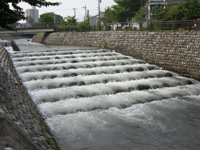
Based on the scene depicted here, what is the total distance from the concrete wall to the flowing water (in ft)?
3.14

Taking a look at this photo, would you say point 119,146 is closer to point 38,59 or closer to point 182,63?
point 182,63

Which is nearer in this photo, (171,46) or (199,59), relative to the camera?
(199,59)

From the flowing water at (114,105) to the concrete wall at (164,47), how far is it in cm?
96

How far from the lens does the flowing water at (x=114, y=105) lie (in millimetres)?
6203

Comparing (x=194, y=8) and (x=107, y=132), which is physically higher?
(x=194, y=8)

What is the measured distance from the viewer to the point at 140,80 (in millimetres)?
11695

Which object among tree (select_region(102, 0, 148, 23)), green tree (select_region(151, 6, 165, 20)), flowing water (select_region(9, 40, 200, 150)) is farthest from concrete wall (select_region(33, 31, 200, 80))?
tree (select_region(102, 0, 148, 23))

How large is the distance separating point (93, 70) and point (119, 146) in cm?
750

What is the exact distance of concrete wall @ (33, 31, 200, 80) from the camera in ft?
43.4

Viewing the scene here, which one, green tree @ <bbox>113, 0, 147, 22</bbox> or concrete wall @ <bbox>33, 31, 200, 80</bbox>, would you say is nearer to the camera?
concrete wall @ <bbox>33, 31, 200, 80</bbox>

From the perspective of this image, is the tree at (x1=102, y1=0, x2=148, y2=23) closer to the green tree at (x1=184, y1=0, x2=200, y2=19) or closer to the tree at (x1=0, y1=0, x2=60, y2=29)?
the green tree at (x1=184, y1=0, x2=200, y2=19)

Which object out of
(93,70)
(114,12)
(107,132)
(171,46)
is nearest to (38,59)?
(93,70)

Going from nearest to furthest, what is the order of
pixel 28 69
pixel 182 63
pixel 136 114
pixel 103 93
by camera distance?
pixel 136 114, pixel 103 93, pixel 28 69, pixel 182 63

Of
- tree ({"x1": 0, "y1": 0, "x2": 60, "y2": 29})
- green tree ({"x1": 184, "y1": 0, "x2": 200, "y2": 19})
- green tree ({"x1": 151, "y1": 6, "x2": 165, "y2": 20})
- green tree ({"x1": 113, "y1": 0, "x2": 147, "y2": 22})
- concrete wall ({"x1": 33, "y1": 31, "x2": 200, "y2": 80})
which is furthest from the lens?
green tree ({"x1": 113, "y1": 0, "x2": 147, "y2": 22})
